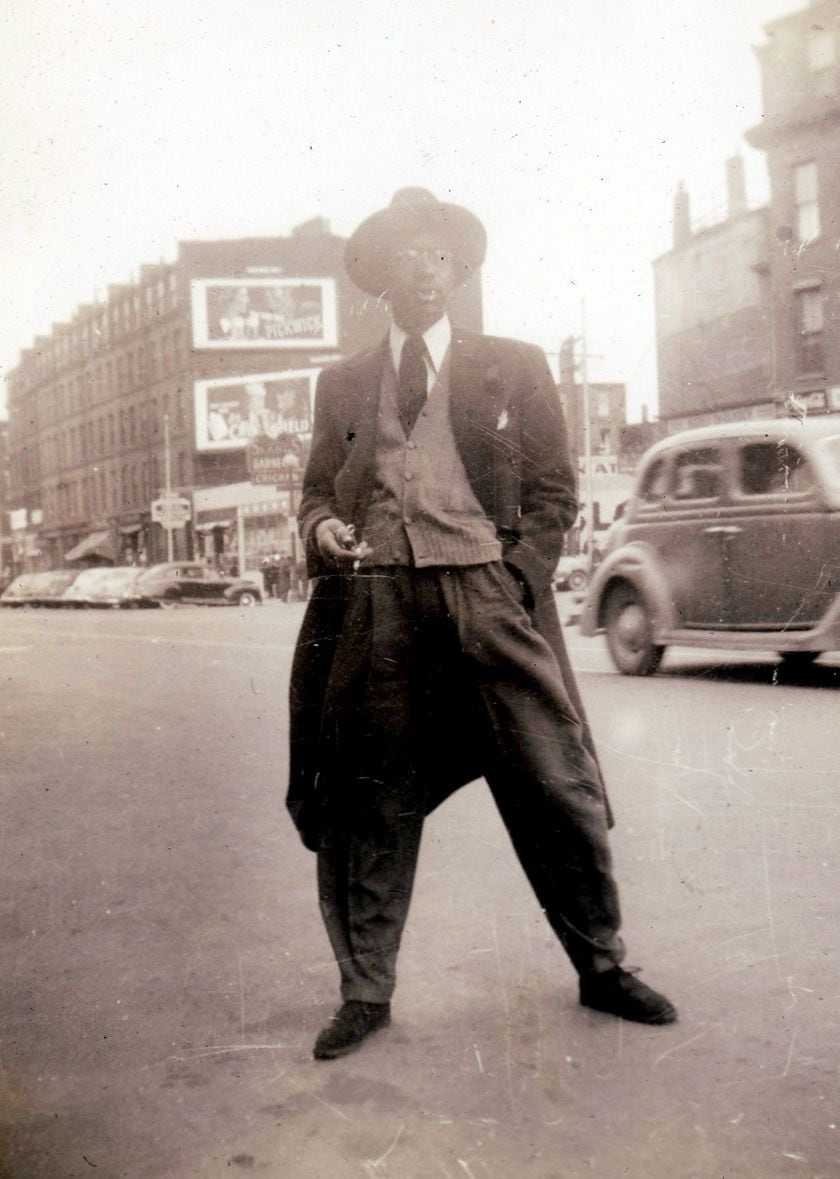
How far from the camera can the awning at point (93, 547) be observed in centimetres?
359

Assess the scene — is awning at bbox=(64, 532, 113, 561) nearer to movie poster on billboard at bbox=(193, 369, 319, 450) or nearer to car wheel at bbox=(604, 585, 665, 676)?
movie poster on billboard at bbox=(193, 369, 319, 450)

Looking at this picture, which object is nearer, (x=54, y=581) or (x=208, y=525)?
(x=208, y=525)

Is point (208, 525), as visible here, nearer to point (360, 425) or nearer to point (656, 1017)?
point (360, 425)

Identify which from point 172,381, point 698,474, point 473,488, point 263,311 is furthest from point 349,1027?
point 698,474

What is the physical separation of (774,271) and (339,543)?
1463 mm

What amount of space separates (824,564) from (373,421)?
9.32ft

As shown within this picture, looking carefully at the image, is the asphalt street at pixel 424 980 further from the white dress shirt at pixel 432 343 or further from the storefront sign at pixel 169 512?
the white dress shirt at pixel 432 343

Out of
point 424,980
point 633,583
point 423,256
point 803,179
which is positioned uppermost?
point 803,179

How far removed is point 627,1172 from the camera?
2.04 meters

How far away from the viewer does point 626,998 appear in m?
2.63

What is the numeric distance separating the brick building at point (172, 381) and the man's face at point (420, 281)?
3.3 inches

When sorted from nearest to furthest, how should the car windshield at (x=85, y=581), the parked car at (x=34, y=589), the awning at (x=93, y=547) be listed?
the awning at (x=93, y=547), the parked car at (x=34, y=589), the car windshield at (x=85, y=581)

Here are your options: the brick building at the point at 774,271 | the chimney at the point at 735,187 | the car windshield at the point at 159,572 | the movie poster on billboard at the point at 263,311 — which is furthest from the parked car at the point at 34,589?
the chimney at the point at 735,187

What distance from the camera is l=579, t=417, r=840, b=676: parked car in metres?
4.68
